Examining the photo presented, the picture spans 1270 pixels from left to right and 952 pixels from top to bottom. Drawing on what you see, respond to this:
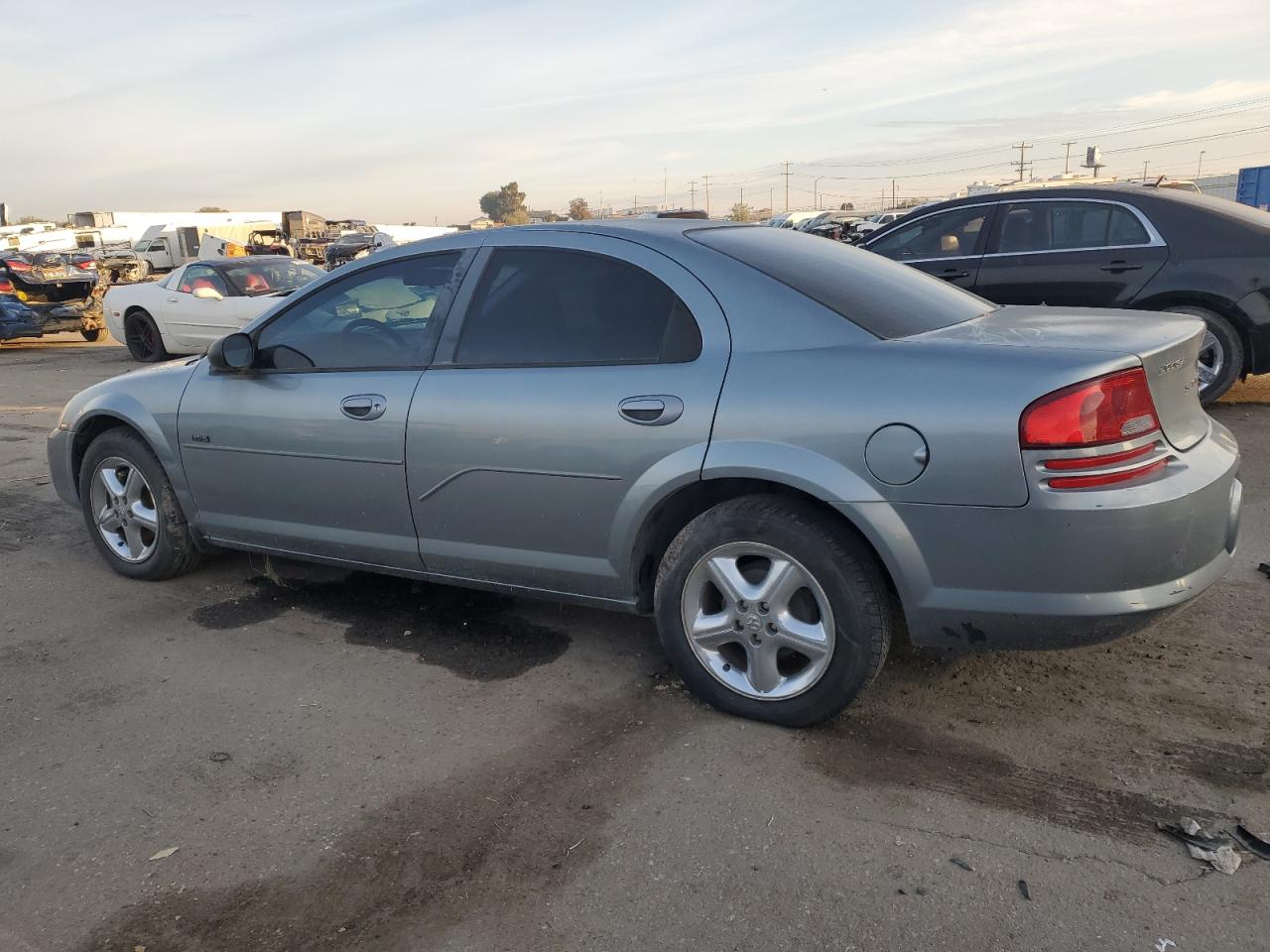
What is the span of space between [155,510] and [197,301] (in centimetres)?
905

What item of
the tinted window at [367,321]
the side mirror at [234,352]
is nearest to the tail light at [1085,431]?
the tinted window at [367,321]

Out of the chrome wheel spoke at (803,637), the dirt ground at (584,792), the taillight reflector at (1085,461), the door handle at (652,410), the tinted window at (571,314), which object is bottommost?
the dirt ground at (584,792)

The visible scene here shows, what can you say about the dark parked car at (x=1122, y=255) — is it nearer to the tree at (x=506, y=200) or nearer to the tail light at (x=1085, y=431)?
the tail light at (x=1085, y=431)

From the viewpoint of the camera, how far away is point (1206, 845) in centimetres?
261

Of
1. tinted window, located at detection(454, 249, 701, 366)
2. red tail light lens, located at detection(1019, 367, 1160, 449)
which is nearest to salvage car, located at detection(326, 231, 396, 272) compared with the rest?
tinted window, located at detection(454, 249, 701, 366)

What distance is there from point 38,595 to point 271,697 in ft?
6.40

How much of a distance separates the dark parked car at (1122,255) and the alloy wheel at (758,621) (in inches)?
192

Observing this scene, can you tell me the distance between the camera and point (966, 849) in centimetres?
264

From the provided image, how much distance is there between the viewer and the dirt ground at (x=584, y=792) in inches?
96.4

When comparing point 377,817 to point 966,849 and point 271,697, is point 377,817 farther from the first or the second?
point 966,849

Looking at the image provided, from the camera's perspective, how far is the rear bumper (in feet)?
9.10

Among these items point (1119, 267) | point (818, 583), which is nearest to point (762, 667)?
point (818, 583)

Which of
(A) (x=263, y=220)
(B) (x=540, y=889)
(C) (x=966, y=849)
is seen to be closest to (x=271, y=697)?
(B) (x=540, y=889)

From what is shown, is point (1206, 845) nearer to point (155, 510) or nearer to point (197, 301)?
point (155, 510)
